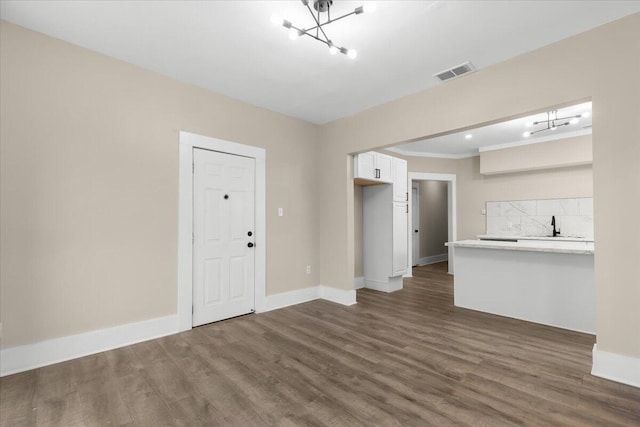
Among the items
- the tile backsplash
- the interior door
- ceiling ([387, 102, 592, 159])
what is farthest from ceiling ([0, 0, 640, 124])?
the interior door

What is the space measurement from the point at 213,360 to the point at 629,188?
146 inches

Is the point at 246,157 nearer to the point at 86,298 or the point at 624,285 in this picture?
the point at 86,298

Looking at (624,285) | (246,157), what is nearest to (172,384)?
(246,157)

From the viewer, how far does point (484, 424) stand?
1819 millimetres

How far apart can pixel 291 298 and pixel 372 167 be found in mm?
2474

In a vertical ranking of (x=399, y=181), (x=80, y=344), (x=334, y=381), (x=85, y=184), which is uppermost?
(x=399, y=181)

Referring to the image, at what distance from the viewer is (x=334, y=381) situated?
2.33 meters

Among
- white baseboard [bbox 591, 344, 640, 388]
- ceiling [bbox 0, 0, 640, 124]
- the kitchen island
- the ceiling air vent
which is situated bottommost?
white baseboard [bbox 591, 344, 640, 388]

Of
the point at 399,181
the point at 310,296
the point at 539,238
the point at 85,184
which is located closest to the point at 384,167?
the point at 399,181

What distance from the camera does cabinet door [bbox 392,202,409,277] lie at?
5.28 meters

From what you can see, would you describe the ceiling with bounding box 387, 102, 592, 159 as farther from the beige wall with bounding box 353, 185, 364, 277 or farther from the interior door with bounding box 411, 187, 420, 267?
the interior door with bounding box 411, 187, 420, 267

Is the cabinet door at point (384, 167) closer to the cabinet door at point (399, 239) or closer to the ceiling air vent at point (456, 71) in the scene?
the cabinet door at point (399, 239)

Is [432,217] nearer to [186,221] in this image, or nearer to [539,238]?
[539,238]

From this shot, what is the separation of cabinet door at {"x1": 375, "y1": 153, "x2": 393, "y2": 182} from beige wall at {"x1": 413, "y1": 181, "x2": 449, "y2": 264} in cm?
350
